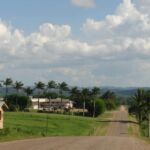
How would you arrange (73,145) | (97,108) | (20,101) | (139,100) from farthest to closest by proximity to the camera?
(20,101), (97,108), (139,100), (73,145)

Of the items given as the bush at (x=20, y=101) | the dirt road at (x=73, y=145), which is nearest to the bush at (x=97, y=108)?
the bush at (x=20, y=101)

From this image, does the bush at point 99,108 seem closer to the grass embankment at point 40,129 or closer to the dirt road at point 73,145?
the grass embankment at point 40,129

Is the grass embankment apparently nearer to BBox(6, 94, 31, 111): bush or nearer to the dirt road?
the dirt road

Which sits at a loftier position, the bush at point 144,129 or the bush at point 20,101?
the bush at point 20,101

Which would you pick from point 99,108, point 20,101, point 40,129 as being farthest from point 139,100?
point 20,101

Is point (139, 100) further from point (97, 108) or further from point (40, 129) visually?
point (40, 129)

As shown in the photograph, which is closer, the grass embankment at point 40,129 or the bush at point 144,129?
the grass embankment at point 40,129

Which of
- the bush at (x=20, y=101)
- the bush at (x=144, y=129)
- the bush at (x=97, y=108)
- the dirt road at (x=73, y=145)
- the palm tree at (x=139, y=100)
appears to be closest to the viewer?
the dirt road at (x=73, y=145)

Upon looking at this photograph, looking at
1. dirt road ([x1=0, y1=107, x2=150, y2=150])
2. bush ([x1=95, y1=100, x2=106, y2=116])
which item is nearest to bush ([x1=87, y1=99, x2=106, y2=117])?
bush ([x1=95, y1=100, x2=106, y2=116])

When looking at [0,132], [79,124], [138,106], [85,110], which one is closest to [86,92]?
[85,110]

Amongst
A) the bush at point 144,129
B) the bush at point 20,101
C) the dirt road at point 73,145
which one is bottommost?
the bush at point 144,129

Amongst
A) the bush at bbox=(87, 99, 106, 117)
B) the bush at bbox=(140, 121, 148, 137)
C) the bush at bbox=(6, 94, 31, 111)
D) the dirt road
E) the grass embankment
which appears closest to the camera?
the dirt road

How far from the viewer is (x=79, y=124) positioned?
110062 millimetres

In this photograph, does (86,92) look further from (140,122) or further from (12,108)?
(140,122)
